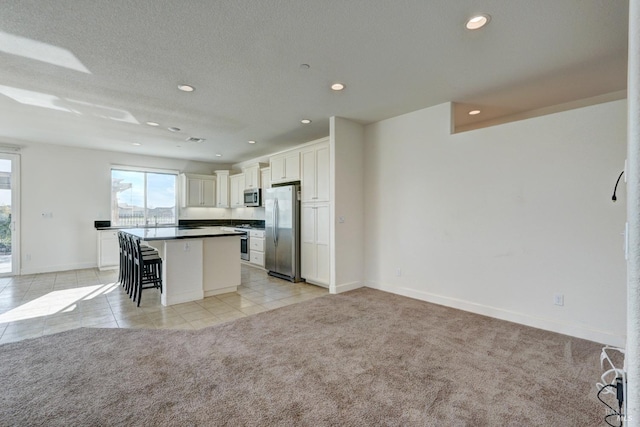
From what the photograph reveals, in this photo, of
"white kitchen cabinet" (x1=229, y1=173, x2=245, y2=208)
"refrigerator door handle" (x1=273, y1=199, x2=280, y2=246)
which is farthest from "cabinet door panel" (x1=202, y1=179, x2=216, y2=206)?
"refrigerator door handle" (x1=273, y1=199, x2=280, y2=246)

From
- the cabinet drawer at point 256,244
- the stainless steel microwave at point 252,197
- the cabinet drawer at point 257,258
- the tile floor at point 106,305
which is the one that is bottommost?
the tile floor at point 106,305

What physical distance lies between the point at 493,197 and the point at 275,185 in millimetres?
3967

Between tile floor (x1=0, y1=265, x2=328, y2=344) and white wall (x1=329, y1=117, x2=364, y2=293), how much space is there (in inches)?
19.1

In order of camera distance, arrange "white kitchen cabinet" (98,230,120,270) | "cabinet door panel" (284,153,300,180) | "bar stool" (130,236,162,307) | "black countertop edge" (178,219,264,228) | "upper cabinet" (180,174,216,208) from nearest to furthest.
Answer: "bar stool" (130,236,162,307) → "cabinet door panel" (284,153,300,180) → "white kitchen cabinet" (98,230,120,270) → "upper cabinet" (180,174,216,208) → "black countertop edge" (178,219,264,228)

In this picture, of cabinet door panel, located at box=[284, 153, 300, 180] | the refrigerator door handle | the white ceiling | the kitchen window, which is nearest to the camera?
the white ceiling

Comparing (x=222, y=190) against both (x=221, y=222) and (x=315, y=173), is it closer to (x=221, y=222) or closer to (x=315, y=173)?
(x=221, y=222)

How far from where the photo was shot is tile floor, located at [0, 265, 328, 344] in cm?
328

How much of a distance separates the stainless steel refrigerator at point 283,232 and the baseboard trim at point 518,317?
1.74 metres

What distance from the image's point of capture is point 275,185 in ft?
Result: 19.9

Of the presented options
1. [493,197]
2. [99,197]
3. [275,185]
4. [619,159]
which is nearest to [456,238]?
[493,197]

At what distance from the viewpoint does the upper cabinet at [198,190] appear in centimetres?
769

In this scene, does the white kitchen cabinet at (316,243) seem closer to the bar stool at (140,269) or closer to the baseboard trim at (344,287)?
the baseboard trim at (344,287)

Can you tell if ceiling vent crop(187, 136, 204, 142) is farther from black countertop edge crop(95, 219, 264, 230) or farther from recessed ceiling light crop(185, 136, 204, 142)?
black countertop edge crop(95, 219, 264, 230)

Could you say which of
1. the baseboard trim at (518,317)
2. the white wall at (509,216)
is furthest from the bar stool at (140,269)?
the baseboard trim at (518,317)
